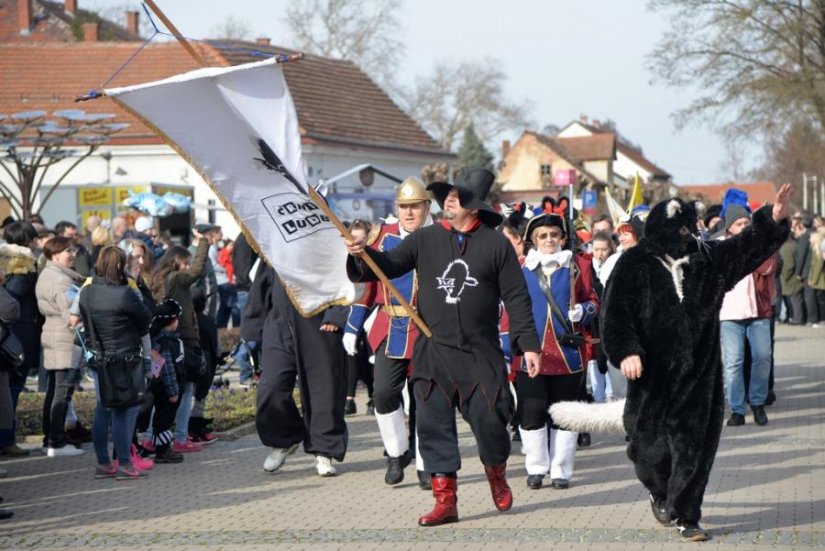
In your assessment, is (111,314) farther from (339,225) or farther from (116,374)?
(339,225)

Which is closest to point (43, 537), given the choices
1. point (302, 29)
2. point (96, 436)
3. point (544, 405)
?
point (96, 436)

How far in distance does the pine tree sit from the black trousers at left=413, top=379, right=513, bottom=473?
64.7 m

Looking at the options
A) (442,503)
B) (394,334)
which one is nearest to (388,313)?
(394,334)

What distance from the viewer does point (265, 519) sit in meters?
8.14

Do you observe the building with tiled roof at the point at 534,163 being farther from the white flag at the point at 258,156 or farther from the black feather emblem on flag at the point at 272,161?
the black feather emblem on flag at the point at 272,161

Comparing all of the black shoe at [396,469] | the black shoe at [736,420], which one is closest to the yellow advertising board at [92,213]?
the black shoe at [736,420]

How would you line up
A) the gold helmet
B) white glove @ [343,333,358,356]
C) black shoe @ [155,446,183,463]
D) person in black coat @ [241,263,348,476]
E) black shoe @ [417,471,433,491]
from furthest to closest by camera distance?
black shoe @ [155,446,183,463] < person in black coat @ [241,263,348,476] < white glove @ [343,333,358,356] < black shoe @ [417,471,433,491] < the gold helmet

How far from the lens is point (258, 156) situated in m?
8.02

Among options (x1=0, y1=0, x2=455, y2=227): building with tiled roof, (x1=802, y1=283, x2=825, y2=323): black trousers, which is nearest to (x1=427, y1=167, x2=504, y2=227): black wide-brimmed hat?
(x1=802, y1=283, x2=825, y2=323): black trousers

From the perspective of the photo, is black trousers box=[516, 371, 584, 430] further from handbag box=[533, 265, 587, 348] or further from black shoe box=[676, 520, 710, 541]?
black shoe box=[676, 520, 710, 541]

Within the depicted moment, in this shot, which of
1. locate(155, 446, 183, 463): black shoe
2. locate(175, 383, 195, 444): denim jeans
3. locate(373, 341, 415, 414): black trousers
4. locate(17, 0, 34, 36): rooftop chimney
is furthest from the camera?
locate(17, 0, 34, 36): rooftop chimney

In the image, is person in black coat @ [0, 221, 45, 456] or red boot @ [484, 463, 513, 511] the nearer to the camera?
red boot @ [484, 463, 513, 511]

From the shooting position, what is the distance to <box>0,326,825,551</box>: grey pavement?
24.2ft

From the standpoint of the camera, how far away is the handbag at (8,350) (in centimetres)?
923
